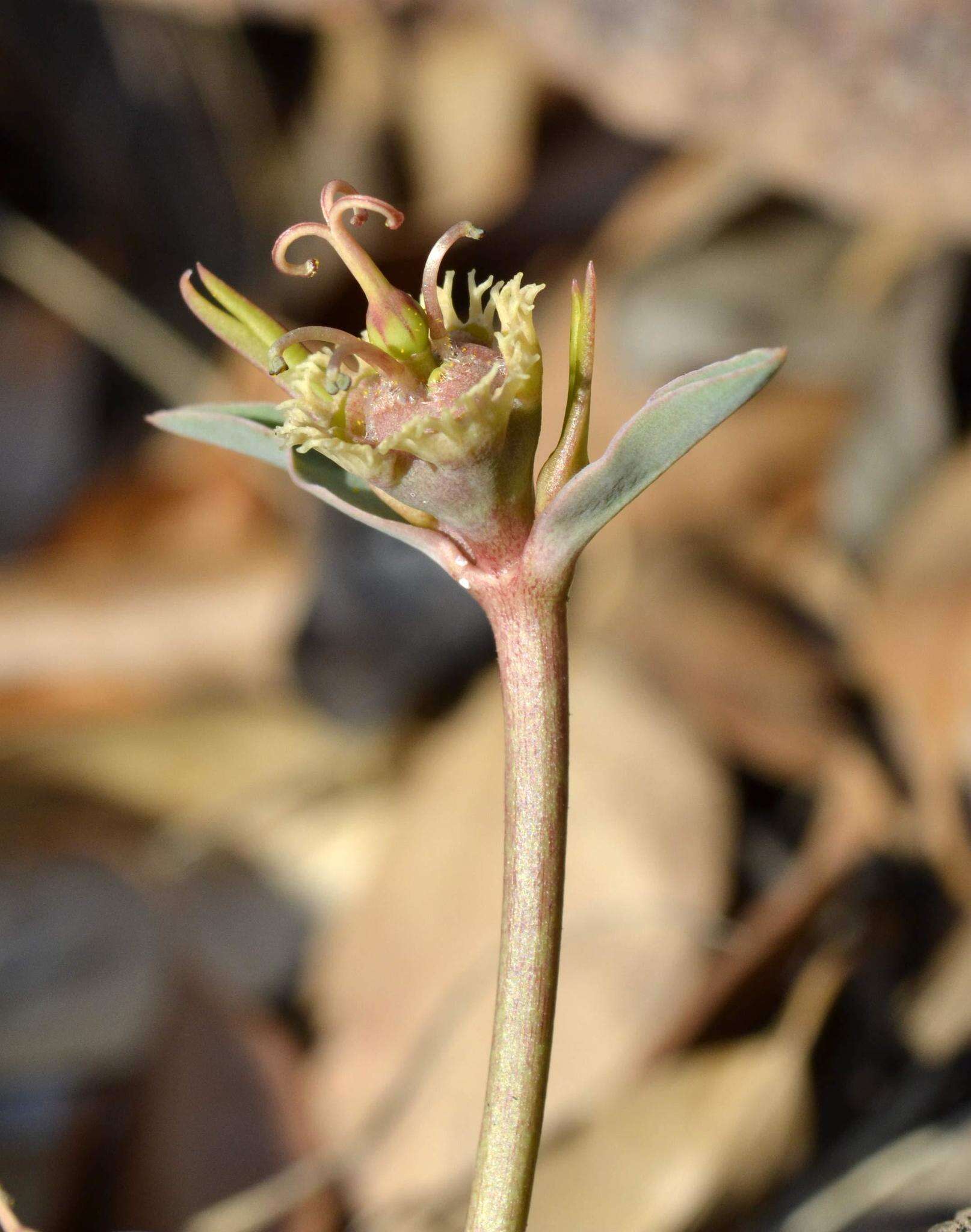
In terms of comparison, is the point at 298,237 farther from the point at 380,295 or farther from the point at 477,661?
the point at 477,661

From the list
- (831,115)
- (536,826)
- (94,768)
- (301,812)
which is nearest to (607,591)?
(301,812)

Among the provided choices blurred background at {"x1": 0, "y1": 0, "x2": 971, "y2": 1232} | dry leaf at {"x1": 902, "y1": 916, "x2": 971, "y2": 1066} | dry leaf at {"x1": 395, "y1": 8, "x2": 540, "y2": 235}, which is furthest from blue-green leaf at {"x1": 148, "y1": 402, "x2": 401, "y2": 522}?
dry leaf at {"x1": 395, "y1": 8, "x2": 540, "y2": 235}

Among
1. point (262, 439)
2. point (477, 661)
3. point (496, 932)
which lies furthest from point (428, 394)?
point (477, 661)

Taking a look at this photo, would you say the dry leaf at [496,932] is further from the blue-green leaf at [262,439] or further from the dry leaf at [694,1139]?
the blue-green leaf at [262,439]

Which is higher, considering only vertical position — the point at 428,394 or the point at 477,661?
the point at 477,661

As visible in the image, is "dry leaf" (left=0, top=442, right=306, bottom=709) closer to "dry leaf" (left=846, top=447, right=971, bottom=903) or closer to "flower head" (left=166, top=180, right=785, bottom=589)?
"dry leaf" (left=846, top=447, right=971, bottom=903)

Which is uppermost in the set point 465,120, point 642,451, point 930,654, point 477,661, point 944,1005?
point 465,120
